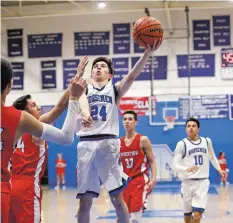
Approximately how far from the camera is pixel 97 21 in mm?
17969

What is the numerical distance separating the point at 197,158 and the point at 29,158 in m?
3.50

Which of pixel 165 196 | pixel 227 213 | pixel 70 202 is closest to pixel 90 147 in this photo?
pixel 227 213

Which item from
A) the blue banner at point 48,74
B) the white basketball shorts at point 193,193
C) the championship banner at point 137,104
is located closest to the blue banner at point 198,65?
the championship banner at point 137,104

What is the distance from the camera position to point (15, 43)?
18438 mm

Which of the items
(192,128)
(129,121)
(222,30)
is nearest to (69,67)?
(222,30)

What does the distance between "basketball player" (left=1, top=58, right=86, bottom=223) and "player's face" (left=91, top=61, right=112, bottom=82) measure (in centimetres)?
215

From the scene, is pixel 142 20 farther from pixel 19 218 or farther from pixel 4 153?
pixel 4 153

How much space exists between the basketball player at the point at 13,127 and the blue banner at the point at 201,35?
15.3 meters

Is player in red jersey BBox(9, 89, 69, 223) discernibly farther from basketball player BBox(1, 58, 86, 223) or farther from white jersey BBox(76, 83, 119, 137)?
basketball player BBox(1, 58, 86, 223)

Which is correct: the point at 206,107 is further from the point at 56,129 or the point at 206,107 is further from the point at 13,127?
the point at 13,127

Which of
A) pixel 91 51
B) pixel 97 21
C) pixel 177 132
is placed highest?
pixel 97 21

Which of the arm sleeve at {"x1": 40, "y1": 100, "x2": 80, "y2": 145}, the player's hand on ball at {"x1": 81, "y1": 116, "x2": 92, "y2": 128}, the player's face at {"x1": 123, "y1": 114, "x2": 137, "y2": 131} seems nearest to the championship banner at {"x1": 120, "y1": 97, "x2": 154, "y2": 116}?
the player's face at {"x1": 123, "y1": 114, "x2": 137, "y2": 131}

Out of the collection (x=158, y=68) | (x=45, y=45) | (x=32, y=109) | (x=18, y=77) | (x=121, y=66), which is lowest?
(x=32, y=109)

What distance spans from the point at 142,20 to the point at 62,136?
2.46 m
